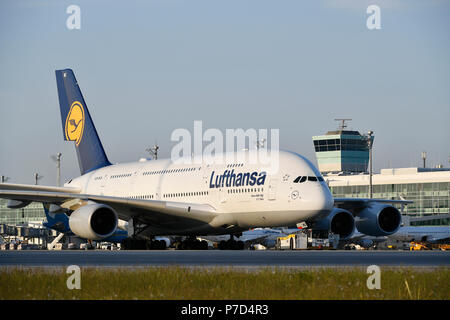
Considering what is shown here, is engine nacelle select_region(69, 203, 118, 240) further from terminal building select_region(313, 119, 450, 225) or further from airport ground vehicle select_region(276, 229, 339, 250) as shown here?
terminal building select_region(313, 119, 450, 225)

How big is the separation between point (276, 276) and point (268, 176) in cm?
2091

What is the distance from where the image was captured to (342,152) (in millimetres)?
138625

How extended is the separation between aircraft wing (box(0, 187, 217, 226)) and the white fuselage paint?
60cm

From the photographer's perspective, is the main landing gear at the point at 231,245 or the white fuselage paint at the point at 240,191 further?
the main landing gear at the point at 231,245

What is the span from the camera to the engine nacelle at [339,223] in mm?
41688

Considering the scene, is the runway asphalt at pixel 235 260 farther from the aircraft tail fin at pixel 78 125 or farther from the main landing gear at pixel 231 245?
the aircraft tail fin at pixel 78 125

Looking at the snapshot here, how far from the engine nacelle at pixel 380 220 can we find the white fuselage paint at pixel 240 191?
6622 mm

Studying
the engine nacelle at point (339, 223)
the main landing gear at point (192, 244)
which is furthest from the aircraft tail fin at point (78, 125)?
the engine nacelle at point (339, 223)

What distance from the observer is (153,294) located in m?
14.1

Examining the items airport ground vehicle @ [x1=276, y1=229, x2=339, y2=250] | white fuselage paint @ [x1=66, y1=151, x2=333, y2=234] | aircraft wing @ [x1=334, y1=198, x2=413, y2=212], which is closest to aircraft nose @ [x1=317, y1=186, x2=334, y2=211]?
white fuselage paint @ [x1=66, y1=151, x2=333, y2=234]

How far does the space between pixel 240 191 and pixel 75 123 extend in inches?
717

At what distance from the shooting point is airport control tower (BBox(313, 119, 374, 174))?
13850 centimetres

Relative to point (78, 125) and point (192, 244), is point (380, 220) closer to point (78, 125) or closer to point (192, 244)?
point (192, 244)
